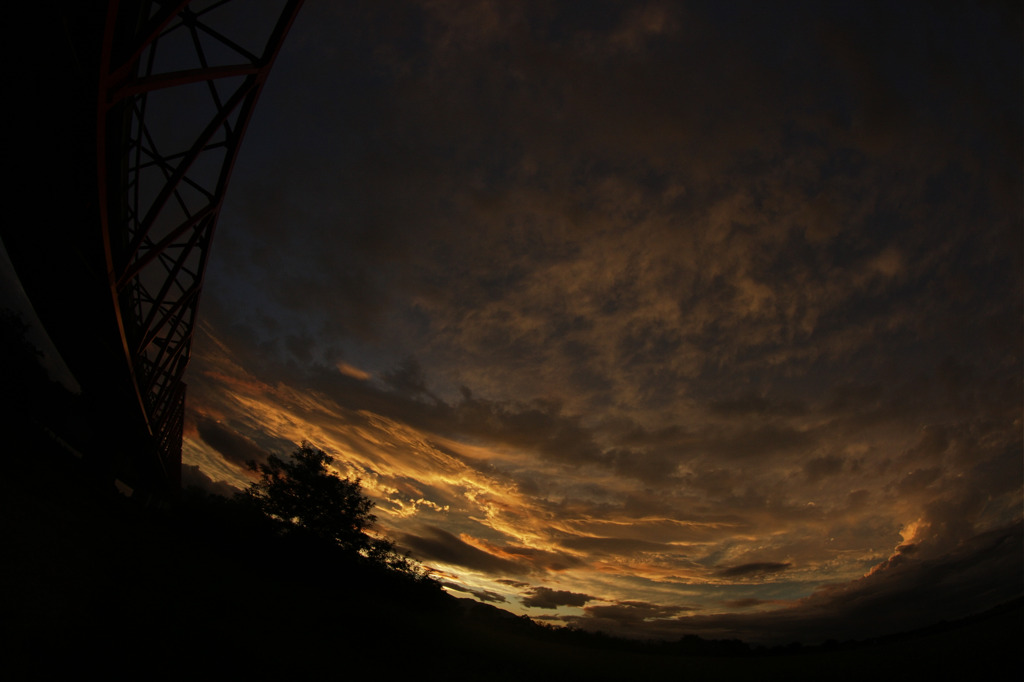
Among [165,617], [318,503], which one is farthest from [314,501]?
[165,617]

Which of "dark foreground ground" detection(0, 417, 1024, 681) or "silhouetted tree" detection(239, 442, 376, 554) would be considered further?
"silhouetted tree" detection(239, 442, 376, 554)

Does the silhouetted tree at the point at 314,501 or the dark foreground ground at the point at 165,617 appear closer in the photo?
the dark foreground ground at the point at 165,617

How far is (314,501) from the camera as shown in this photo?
38875 mm

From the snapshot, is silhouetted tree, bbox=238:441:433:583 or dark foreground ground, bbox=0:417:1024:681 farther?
silhouetted tree, bbox=238:441:433:583

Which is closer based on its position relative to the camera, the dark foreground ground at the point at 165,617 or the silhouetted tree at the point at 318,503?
the dark foreground ground at the point at 165,617

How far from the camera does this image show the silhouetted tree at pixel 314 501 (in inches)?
1475

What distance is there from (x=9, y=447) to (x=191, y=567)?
6903mm

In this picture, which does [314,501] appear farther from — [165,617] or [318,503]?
[165,617]

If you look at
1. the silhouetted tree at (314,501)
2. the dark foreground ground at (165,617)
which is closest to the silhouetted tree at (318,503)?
the silhouetted tree at (314,501)

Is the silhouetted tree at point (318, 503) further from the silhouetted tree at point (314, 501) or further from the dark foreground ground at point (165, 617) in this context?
the dark foreground ground at point (165, 617)

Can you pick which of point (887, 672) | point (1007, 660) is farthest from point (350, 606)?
point (1007, 660)

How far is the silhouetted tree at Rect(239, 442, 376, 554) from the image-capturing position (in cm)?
3745

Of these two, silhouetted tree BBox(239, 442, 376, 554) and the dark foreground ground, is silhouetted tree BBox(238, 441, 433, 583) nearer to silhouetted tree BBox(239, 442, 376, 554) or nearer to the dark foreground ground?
silhouetted tree BBox(239, 442, 376, 554)

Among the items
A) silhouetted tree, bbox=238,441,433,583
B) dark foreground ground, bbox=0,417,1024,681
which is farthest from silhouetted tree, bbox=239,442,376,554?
dark foreground ground, bbox=0,417,1024,681
